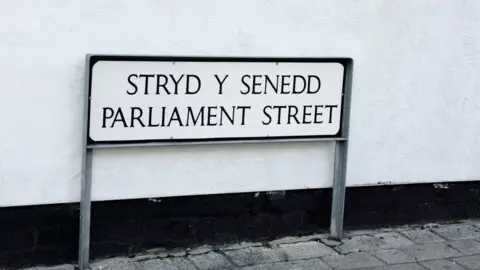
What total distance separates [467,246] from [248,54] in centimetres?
225

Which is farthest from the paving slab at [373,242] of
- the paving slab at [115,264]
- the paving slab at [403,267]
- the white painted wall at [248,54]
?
the paving slab at [115,264]

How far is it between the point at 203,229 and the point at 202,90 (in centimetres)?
100

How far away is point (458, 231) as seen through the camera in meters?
5.84

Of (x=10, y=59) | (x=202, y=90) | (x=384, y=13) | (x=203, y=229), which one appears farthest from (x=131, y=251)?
(x=384, y=13)

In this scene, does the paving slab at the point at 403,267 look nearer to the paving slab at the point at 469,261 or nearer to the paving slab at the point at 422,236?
the paving slab at the point at 469,261

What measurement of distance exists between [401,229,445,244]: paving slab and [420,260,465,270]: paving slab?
385 mm

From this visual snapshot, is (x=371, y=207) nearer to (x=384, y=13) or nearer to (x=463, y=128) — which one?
(x=463, y=128)

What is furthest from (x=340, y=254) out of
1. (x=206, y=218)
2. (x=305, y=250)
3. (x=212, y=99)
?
(x=212, y=99)

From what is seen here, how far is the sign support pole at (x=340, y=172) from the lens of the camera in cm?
518

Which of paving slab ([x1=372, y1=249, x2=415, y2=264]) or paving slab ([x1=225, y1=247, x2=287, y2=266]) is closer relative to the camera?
paving slab ([x1=225, y1=247, x2=287, y2=266])

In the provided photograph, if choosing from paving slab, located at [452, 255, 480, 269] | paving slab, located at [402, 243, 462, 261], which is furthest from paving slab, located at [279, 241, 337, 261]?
paving slab, located at [452, 255, 480, 269]

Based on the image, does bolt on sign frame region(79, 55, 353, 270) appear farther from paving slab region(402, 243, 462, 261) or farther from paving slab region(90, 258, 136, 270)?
paving slab region(402, 243, 462, 261)

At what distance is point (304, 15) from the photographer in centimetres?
506

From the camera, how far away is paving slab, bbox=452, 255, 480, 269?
514 centimetres
